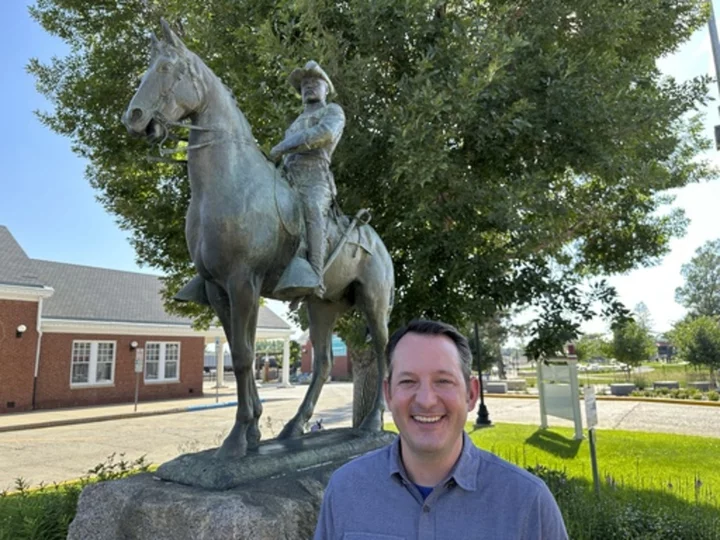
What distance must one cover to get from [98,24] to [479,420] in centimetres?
1344

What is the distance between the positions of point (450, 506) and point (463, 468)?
0.11 meters

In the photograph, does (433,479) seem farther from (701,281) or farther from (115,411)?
(701,281)

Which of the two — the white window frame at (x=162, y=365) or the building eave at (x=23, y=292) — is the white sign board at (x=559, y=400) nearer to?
the white window frame at (x=162, y=365)

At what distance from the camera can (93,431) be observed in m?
15.5

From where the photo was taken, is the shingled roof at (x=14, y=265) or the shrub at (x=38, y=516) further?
the shingled roof at (x=14, y=265)

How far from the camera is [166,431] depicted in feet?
49.5

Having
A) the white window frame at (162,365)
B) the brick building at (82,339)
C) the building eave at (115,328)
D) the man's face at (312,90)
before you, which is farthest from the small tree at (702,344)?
the man's face at (312,90)

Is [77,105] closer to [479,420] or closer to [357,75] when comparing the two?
[357,75]

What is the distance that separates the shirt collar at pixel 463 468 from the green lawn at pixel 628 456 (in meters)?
6.12

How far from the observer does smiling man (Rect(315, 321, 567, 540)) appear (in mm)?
1467

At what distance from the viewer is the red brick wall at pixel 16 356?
63.7 feet

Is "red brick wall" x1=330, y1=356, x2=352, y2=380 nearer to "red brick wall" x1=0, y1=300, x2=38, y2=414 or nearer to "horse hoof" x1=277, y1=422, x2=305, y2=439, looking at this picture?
"red brick wall" x1=0, y1=300, x2=38, y2=414

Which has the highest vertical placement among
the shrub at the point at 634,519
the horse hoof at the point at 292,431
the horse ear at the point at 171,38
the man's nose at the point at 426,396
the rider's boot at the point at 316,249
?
the horse ear at the point at 171,38

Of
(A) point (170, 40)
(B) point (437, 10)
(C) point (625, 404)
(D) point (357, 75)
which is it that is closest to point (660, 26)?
(B) point (437, 10)
